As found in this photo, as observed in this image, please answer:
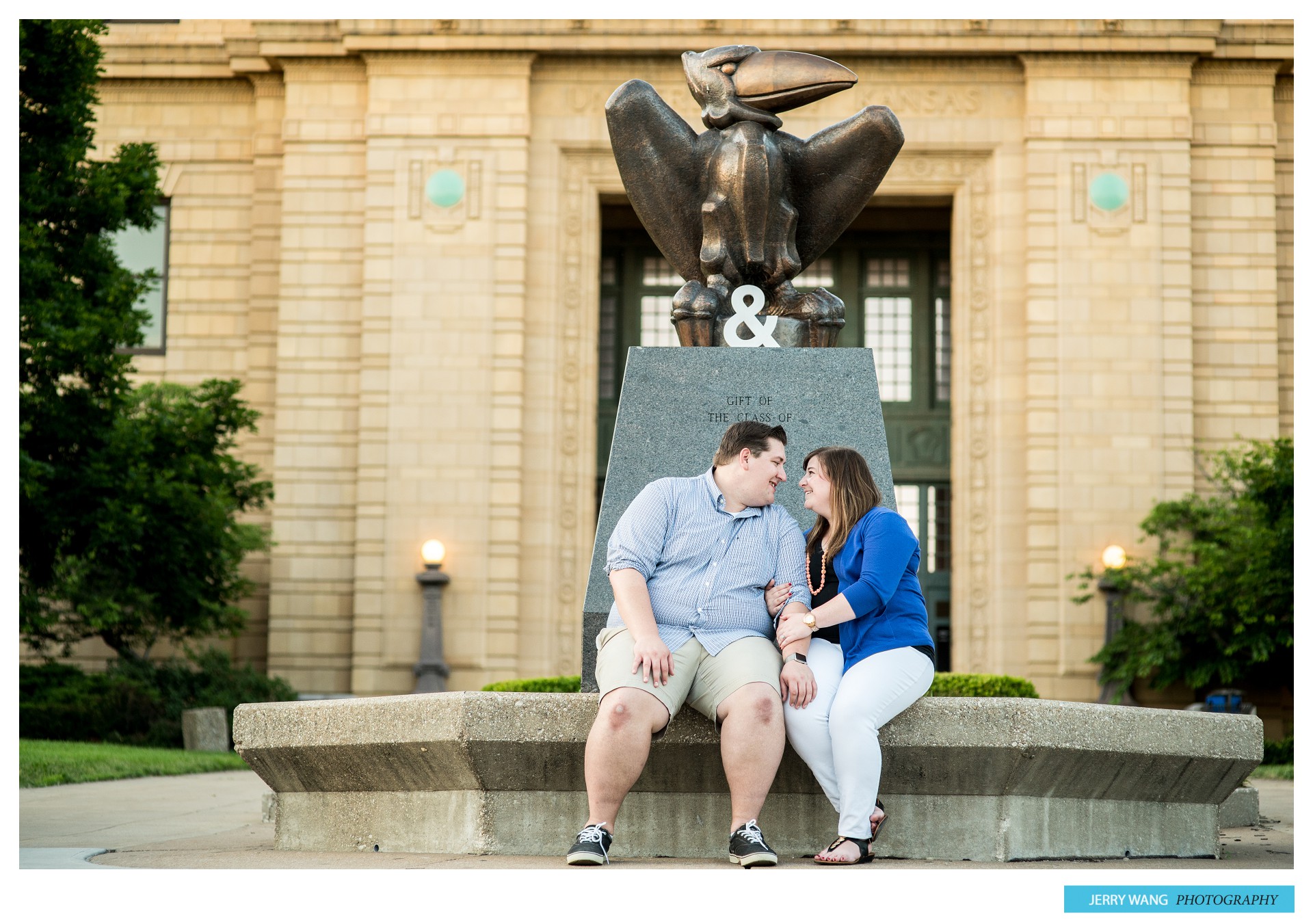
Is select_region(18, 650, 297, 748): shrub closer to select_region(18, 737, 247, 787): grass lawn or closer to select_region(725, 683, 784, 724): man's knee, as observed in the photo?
select_region(18, 737, 247, 787): grass lawn

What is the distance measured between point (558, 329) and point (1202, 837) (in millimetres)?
17895

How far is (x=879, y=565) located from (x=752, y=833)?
44.7 inches

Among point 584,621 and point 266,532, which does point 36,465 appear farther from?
point 584,621

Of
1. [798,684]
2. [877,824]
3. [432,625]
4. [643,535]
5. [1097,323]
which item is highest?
[1097,323]

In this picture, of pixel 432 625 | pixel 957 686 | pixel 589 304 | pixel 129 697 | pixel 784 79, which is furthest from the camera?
pixel 589 304

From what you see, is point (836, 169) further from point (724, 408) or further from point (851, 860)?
point (851, 860)

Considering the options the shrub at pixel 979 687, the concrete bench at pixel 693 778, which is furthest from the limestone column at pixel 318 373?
the concrete bench at pixel 693 778

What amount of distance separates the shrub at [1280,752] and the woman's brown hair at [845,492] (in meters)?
13.7

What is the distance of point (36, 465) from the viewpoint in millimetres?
16438

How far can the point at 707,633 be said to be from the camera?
5488mm

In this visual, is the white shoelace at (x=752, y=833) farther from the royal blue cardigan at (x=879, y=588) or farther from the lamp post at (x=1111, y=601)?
the lamp post at (x=1111, y=601)

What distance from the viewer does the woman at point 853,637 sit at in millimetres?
5340

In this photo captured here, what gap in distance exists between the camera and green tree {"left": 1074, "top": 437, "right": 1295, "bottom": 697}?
19.1 metres

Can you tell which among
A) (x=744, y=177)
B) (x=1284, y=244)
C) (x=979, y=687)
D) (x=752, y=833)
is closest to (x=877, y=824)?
(x=752, y=833)
